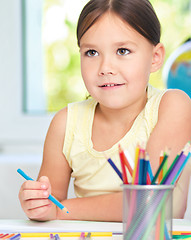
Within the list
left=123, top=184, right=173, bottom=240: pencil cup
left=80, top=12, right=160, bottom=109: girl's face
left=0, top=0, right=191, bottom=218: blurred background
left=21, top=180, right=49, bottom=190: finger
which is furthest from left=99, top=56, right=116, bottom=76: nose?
left=0, top=0, right=191, bottom=218: blurred background

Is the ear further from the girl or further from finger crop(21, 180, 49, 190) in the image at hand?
finger crop(21, 180, 49, 190)

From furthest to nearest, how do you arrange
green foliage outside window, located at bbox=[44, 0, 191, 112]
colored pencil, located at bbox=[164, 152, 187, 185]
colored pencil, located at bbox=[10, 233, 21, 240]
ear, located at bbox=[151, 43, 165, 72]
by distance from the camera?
1. green foliage outside window, located at bbox=[44, 0, 191, 112]
2. ear, located at bbox=[151, 43, 165, 72]
3. colored pencil, located at bbox=[10, 233, 21, 240]
4. colored pencil, located at bbox=[164, 152, 187, 185]

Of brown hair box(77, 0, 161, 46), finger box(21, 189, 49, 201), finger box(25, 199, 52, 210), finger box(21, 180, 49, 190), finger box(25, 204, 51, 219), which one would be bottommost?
finger box(25, 204, 51, 219)

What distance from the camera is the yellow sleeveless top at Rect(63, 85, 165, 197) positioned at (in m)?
0.90

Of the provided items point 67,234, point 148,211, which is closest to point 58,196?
point 67,234

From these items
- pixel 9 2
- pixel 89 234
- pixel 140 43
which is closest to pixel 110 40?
pixel 140 43

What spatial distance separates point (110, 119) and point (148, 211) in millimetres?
508

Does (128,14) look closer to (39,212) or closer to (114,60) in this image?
(114,60)

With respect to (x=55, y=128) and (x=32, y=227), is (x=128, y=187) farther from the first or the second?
(x=55, y=128)

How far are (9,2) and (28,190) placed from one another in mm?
1130

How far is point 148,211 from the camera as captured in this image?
18.0 inches

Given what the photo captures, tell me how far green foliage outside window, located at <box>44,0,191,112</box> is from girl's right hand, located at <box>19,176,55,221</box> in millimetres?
1076

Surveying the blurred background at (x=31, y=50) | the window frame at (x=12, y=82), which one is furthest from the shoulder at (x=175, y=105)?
the window frame at (x=12, y=82)

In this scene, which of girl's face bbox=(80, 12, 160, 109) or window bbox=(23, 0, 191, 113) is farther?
window bbox=(23, 0, 191, 113)
